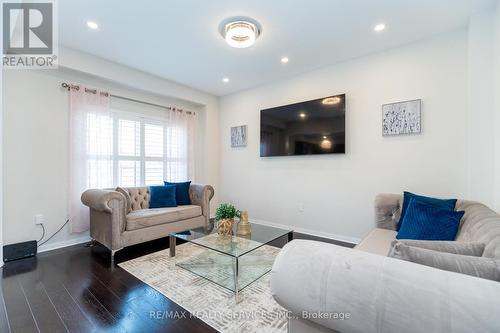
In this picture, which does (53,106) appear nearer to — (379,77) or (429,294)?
(429,294)

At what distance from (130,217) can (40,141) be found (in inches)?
61.9

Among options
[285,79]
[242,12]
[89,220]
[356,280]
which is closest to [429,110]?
[285,79]

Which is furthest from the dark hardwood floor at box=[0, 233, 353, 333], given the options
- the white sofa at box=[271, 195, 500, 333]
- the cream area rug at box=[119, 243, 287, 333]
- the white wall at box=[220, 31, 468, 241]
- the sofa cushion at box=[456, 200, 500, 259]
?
the white wall at box=[220, 31, 468, 241]

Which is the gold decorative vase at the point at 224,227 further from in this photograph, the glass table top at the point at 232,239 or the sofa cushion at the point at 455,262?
the sofa cushion at the point at 455,262

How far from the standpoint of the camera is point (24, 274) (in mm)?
2221

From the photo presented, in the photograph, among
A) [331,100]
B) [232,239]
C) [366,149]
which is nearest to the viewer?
[232,239]

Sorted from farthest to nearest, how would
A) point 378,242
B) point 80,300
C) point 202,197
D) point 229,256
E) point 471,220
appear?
point 202,197, point 229,256, point 378,242, point 80,300, point 471,220

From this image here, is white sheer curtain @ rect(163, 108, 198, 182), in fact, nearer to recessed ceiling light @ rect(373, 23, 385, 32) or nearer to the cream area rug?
the cream area rug

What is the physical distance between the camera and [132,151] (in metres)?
Result: 3.82

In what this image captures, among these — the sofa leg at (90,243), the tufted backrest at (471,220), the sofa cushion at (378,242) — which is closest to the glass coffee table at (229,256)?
the sofa cushion at (378,242)

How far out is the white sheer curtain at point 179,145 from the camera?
14.1 feet

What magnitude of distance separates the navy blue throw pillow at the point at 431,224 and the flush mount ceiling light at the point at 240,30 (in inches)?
93.5

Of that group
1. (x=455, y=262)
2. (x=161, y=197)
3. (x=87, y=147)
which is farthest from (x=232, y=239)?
(x=87, y=147)

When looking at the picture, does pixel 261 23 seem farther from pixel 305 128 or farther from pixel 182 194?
pixel 182 194
